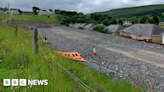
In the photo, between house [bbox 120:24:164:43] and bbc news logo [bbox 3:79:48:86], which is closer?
bbc news logo [bbox 3:79:48:86]

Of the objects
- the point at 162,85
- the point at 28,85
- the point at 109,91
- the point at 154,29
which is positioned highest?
the point at 154,29

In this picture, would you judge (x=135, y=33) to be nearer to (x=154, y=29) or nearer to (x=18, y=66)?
(x=154, y=29)

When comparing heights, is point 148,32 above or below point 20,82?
above

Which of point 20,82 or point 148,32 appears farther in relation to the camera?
point 148,32

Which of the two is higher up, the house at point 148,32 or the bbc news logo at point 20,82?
the house at point 148,32

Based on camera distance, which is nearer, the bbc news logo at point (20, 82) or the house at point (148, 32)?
the bbc news logo at point (20, 82)

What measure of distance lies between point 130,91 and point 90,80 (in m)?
1.55

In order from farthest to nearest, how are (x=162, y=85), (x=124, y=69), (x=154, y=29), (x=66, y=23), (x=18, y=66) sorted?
(x=66, y=23)
(x=154, y=29)
(x=124, y=69)
(x=162, y=85)
(x=18, y=66)

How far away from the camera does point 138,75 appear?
654 cm

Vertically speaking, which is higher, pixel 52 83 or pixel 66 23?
pixel 66 23

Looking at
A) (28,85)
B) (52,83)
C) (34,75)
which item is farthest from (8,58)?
(52,83)

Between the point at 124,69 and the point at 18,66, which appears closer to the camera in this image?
the point at 18,66

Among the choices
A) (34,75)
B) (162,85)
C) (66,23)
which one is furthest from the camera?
(66,23)

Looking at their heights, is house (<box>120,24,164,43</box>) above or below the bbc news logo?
above
